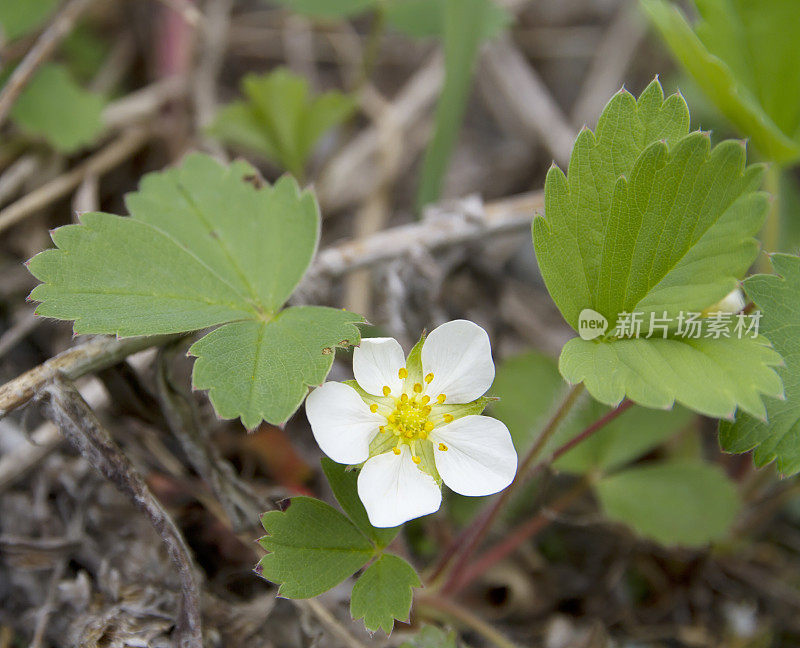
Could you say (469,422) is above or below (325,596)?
above

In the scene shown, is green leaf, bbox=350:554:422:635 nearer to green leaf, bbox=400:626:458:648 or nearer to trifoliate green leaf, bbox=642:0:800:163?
green leaf, bbox=400:626:458:648

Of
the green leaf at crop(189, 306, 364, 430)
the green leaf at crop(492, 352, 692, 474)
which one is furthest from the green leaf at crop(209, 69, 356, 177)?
the green leaf at crop(189, 306, 364, 430)

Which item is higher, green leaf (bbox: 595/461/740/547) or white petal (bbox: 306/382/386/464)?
white petal (bbox: 306/382/386/464)

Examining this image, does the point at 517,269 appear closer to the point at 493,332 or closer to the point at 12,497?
the point at 493,332

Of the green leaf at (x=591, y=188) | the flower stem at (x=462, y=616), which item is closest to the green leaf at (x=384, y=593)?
the flower stem at (x=462, y=616)

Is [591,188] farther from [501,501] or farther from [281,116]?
[281,116]

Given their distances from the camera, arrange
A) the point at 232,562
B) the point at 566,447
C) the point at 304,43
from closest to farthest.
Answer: the point at 566,447
the point at 232,562
the point at 304,43

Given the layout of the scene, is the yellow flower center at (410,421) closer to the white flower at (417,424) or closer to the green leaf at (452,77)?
the white flower at (417,424)

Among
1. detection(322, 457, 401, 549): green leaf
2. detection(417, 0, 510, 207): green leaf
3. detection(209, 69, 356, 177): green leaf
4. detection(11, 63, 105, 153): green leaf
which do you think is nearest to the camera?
→ detection(322, 457, 401, 549): green leaf

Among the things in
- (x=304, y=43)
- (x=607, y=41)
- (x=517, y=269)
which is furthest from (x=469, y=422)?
(x=607, y=41)
